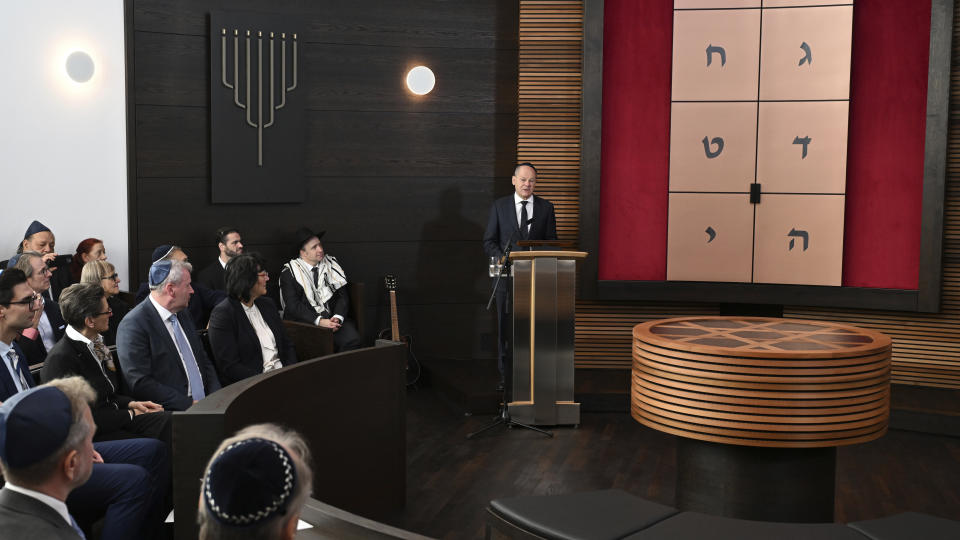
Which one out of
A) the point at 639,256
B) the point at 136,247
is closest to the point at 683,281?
the point at 639,256

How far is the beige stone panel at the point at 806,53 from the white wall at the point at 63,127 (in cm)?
468

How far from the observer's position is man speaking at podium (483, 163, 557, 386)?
20.8ft

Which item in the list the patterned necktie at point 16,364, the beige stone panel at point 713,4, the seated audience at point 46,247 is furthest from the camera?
the beige stone panel at point 713,4

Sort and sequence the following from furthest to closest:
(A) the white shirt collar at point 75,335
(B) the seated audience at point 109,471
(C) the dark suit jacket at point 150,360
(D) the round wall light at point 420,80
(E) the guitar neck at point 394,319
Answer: (D) the round wall light at point 420,80 → (E) the guitar neck at point 394,319 → (C) the dark suit jacket at point 150,360 → (A) the white shirt collar at point 75,335 → (B) the seated audience at point 109,471

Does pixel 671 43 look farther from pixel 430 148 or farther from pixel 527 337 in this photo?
pixel 527 337

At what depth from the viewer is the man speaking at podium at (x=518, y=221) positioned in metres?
6.35

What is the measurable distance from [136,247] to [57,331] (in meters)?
1.85

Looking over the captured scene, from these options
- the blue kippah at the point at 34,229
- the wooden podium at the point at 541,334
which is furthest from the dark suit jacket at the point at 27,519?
the blue kippah at the point at 34,229

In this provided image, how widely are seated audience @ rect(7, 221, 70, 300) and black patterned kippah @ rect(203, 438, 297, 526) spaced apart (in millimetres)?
4644

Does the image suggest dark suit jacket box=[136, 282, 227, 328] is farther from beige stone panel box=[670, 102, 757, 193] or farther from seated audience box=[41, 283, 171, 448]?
beige stone panel box=[670, 102, 757, 193]

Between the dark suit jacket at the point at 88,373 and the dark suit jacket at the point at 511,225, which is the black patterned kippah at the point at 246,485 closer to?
the dark suit jacket at the point at 88,373

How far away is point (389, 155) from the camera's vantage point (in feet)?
24.0

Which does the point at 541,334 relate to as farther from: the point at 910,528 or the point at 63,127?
the point at 63,127

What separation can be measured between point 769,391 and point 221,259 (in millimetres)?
4212
